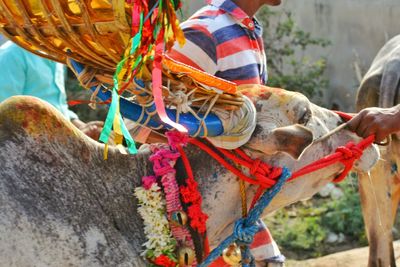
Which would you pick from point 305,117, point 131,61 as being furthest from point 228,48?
point 131,61

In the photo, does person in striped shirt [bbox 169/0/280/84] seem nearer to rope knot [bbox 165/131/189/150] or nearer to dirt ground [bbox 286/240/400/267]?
rope knot [bbox 165/131/189/150]

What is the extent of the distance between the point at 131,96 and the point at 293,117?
2.19ft

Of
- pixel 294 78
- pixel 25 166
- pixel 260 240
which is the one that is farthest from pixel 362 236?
pixel 25 166

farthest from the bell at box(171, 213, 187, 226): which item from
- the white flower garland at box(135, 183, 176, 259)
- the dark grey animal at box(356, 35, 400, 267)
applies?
the dark grey animal at box(356, 35, 400, 267)

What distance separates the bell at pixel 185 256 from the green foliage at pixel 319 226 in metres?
4.41

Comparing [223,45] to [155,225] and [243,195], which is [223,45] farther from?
[155,225]

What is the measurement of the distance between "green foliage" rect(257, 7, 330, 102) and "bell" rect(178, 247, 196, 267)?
22.5ft

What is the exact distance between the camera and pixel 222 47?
382 centimetres

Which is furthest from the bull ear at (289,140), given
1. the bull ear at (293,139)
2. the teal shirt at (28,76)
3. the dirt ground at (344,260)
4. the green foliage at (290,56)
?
the green foliage at (290,56)

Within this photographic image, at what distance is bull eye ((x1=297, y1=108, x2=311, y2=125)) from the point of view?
11.3 feet

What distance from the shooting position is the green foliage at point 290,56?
1018cm

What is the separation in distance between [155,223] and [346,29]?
26.5 feet

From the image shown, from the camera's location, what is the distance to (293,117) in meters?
3.43

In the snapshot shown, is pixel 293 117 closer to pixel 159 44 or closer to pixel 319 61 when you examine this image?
pixel 159 44
